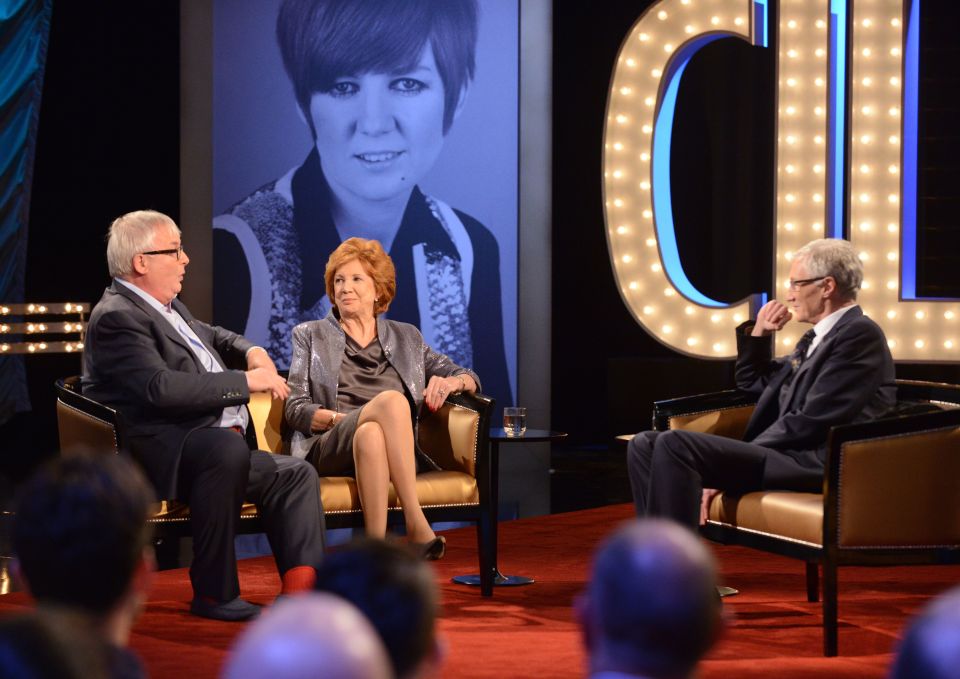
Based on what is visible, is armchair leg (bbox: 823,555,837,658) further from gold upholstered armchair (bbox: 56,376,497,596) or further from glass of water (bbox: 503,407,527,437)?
glass of water (bbox: 503,407,527,437)

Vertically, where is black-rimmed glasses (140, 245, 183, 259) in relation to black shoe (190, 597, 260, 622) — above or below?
above

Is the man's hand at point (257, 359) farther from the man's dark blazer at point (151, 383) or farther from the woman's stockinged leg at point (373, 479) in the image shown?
the woman's stockinged leg at point (373, 479)

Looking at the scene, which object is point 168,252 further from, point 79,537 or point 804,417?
point 79,537

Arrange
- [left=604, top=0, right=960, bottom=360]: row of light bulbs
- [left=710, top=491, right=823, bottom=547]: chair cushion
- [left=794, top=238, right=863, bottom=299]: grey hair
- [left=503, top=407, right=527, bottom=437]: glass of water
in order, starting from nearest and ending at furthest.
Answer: [left=710, top=491, right=823, bottom=547]: chair cushion → [left=794, top=238, right=863, bottom=299]: grey hair → [left=503, top=407, right=527, bottom=437]: glass of water → [left=604, top=0, right=960, bottom=360]: row of light bulbs

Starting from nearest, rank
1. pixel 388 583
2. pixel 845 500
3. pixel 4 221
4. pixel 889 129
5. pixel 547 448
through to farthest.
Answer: pixel 388 583, pixel 845 500, pixel 889 129, pixel 4 221, pixel 547 448

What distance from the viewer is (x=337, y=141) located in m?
7.50

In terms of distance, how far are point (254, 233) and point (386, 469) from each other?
12.9 ft

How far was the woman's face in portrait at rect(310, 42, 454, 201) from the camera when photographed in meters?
7.49

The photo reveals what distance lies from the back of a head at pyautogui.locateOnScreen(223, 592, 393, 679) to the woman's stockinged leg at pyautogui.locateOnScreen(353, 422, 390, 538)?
3.06m

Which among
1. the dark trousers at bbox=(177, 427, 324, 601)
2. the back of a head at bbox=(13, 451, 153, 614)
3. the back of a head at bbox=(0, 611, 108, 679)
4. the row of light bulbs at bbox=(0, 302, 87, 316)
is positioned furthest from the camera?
the row of light bulbs at bbox=(0, 302, 87, 316)

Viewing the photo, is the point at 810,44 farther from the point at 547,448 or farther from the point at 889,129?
the point at 547,448

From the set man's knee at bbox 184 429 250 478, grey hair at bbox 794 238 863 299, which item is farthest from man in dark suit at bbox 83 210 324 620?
grey hair at bbox 794 238 863 299

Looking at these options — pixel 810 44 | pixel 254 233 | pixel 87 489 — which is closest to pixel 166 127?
pixel 254 233

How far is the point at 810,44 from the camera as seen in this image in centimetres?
586
